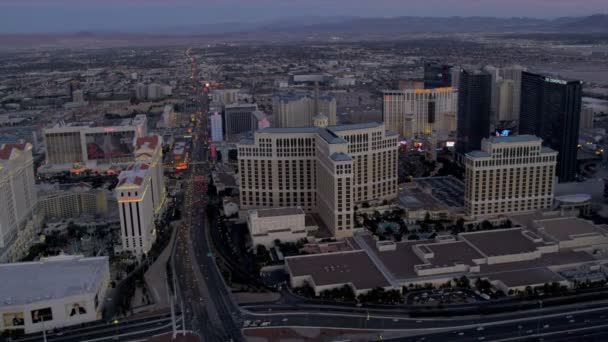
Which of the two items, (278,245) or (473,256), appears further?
(278,245)

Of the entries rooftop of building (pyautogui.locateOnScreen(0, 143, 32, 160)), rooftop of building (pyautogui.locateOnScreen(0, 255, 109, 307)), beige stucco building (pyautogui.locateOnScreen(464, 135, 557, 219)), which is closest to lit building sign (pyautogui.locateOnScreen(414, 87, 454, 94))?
beige stucco building (pyautogui.locateOnScreen(464, 135, 557, 219))

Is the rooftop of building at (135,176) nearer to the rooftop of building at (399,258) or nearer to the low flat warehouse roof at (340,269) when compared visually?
A: the low flat warehouse roof at (340,269)

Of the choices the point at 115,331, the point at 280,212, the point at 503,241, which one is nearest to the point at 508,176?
the point at 503,241

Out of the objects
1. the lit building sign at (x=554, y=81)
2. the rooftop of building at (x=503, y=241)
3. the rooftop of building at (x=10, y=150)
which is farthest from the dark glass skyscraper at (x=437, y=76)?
the rooftop of building at (x=10, y=150)

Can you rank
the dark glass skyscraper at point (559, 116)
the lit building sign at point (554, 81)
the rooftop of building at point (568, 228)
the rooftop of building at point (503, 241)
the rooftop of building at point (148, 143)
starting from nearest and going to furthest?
the rooftop of building at point (503, 241), the rooftop of building at point (568, 228), the rooftop of building at point (148, 143), the dark glass skyscraper at point (559, 116), the lit building sign at point (554, 81)

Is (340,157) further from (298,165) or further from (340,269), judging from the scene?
(340,269)

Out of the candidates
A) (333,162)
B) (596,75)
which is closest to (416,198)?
(333,162)

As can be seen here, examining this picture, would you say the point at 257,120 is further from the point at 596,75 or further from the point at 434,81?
the point at 596,75

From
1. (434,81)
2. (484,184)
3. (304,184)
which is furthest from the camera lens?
(434,81)
